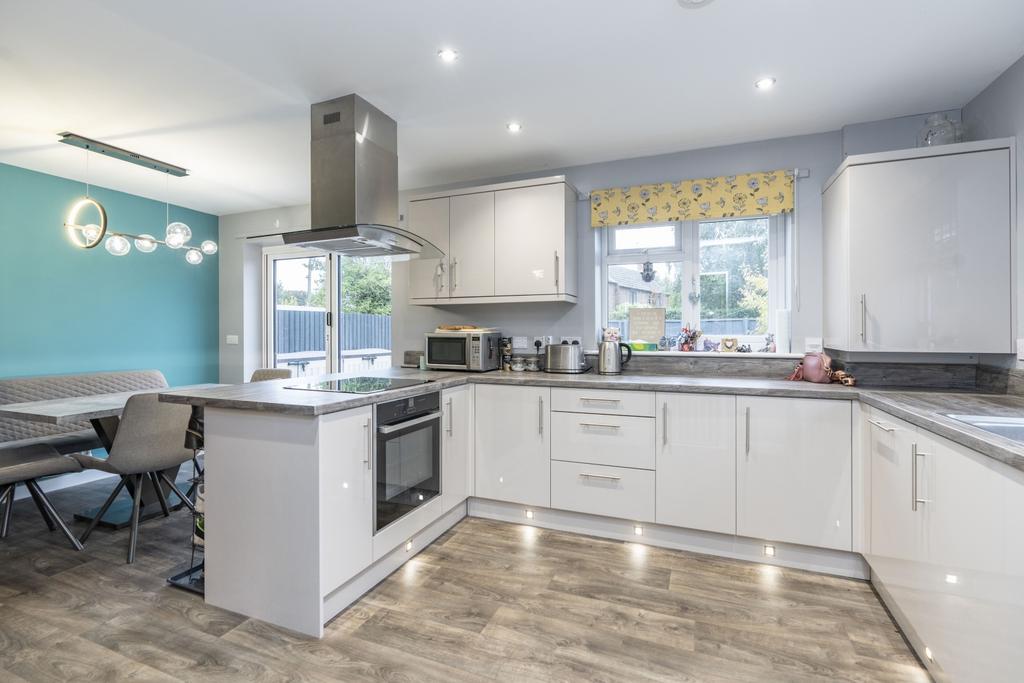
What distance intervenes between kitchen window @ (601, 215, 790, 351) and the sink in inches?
58.4

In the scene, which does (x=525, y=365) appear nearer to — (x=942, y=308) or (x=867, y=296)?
(x=867, y=296)

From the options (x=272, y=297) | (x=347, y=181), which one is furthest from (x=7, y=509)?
(x=347, y=181)

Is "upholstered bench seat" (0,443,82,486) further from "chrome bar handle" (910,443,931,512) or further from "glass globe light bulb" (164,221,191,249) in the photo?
"chrome bar handle" (910,443,931,512)

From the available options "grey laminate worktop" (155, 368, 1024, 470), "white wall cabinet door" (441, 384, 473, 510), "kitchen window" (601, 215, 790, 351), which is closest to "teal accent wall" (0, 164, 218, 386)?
"grey laminate worktop" (155, 368, 1024, 470)

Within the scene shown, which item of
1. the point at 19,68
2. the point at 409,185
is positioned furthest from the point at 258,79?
the point at 409,185

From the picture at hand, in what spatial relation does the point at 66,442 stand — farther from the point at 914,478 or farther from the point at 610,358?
the point at 914,478

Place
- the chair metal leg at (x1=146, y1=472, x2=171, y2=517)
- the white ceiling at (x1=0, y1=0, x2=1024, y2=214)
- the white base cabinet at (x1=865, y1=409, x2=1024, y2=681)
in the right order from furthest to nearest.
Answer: the chair metal leg at (x1=146, y1=472, x2=171, y2=517) < the white ceiling at (x1=0, y1=0, x2=1024, y2=214) < the white base cabinet at (x1=865, y1=409, x2=1024, y2=681)

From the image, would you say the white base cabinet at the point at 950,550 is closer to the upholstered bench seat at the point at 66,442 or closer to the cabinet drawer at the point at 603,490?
the cabinet drawer at the point at 603,490

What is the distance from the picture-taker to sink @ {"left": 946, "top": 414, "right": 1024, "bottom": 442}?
1370 mm

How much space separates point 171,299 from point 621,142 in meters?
4.37

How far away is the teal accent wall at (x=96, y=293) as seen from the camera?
11.7ft

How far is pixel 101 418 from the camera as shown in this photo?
8.88 feet

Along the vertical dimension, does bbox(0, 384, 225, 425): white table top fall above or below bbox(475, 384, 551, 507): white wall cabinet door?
above

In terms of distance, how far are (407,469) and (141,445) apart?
1540 millimetres
